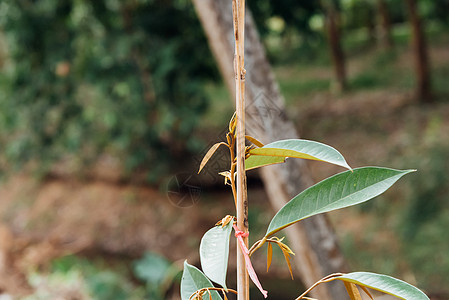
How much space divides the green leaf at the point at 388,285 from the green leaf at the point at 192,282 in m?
0.16

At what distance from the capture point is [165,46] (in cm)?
411

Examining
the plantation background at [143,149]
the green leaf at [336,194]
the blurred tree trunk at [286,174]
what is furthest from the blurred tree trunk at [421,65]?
the green leaf at [336,194]

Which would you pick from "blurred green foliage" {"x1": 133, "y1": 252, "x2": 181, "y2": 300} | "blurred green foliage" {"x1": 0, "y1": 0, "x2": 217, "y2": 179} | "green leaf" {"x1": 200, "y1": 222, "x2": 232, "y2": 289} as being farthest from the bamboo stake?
"blurred green foliage" {"x1": 0, "y1": 0, "x2": 217, "y2": 179}

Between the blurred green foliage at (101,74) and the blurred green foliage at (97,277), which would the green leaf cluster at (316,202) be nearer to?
the blurred green foliage at (97,277)

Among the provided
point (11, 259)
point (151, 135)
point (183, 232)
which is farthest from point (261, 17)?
point (11, 259)

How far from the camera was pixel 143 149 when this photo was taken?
487 centimetres

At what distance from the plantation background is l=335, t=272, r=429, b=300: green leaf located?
9.28 ft

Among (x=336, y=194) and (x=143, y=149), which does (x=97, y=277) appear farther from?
(x=336, y=194)

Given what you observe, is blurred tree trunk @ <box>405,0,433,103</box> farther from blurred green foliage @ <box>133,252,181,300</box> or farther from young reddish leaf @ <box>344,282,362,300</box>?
young reddish leaf @ <box>344,282,362,300</box>

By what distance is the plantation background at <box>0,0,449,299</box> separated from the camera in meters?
3.94

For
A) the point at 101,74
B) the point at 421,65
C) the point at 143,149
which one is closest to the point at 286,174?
the point at 101,74

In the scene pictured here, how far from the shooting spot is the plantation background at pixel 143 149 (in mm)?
3939

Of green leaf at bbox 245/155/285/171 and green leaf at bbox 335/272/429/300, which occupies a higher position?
green leaf at bbox 245/155/285/171

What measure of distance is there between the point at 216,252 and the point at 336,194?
5.8 inches
